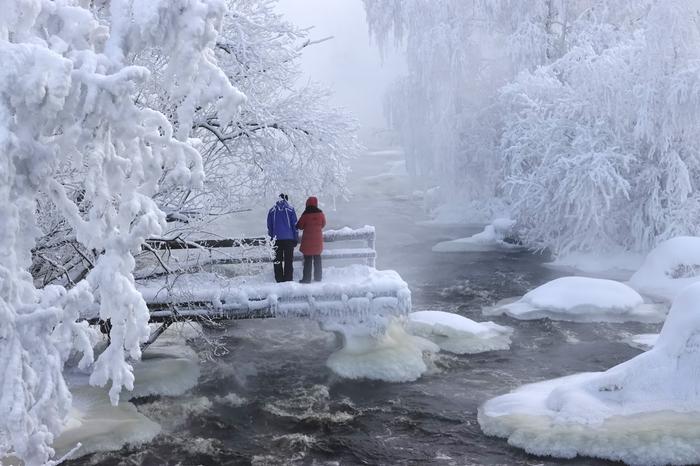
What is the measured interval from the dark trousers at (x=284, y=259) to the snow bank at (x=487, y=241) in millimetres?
12308

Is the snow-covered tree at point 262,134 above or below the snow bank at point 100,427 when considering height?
above

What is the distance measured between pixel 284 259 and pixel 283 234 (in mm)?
437

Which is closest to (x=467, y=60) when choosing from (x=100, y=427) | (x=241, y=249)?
(x=241, y=249)

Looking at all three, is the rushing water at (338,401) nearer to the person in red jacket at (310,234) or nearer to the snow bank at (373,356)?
the snow bank at (373,356)

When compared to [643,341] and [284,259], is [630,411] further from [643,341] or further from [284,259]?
[284,259]

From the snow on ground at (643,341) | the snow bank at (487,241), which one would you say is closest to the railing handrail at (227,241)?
the snow on ground at (643,341)

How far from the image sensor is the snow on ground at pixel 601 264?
778 inches

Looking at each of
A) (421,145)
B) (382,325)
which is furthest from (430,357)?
(421,145)

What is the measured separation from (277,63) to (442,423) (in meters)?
6.53

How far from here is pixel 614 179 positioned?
1969 centimetres

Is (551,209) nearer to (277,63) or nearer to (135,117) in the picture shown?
(277,63)

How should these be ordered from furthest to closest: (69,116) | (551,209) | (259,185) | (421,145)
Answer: (421,145)
(551,209)
(259,185)
(69,116)

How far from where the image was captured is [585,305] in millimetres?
14672

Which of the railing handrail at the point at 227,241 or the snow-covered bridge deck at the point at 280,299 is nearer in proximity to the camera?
the railing handrail at the point at 227,241
